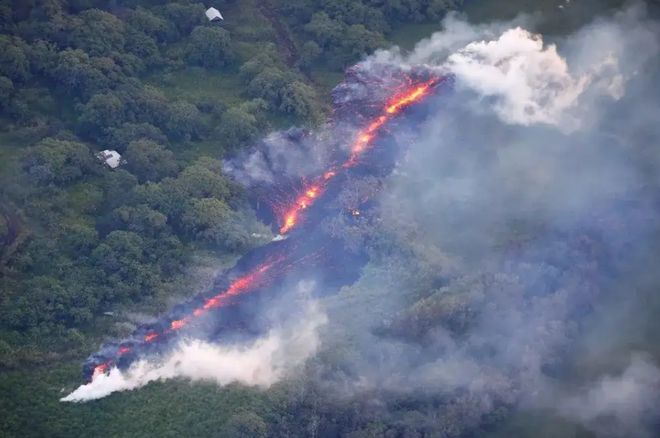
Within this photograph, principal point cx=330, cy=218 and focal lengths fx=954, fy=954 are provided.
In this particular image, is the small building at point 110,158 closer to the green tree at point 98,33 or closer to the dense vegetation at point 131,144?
the dense vegetation at point 131,144

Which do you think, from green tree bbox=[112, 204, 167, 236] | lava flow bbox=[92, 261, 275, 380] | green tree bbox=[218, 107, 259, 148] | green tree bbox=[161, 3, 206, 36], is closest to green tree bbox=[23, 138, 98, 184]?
green tree bbox=[112, 204, 167, 236]

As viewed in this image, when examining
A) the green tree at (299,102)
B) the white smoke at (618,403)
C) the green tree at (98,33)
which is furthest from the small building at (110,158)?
the white smoke at (618,403)

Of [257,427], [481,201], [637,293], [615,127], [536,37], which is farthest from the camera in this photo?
[536,37]

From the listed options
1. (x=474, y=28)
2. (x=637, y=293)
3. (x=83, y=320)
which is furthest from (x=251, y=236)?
(x=474, y=28)

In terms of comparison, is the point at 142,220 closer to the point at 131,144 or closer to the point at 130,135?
the point at 131,144

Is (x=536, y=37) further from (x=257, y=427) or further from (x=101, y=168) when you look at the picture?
(x=257, y=427)

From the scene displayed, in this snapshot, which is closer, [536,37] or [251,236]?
[251,236]

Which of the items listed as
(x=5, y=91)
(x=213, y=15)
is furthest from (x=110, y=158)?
(x=213, y=15)
